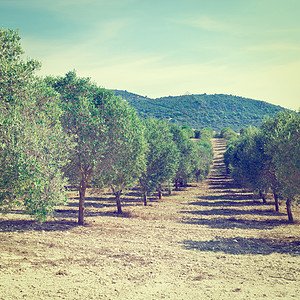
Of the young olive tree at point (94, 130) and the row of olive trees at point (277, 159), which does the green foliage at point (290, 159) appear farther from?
the young olive tree at point (94, 130)

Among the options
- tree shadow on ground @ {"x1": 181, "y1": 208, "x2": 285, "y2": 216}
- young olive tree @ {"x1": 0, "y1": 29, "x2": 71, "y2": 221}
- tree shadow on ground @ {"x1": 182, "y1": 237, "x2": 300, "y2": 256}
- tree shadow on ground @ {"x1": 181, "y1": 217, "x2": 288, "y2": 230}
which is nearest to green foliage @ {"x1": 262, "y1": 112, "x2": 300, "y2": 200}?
tree shadow on ground @ {"x1": 182, "y1": 237, "x2": 300, "y2": 256}

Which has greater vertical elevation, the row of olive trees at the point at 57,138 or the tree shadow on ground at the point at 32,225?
the row of olive trees at the point at 57,138

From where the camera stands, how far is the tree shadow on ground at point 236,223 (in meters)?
30.8

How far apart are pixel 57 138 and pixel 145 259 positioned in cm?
957

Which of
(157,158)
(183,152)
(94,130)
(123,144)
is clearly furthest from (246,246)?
(183,152)

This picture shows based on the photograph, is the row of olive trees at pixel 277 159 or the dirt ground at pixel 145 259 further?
the row of olive trees at pixel 277 159

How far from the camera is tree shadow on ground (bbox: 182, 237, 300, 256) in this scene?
20.8m

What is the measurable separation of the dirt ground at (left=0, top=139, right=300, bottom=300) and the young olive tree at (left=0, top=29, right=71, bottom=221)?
11.5ft

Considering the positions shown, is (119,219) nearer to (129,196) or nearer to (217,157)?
(129,196)

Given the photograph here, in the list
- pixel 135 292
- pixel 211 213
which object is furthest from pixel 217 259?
pixel 211 213

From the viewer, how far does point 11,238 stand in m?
19.9

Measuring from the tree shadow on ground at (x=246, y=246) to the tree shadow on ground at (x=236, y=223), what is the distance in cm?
595

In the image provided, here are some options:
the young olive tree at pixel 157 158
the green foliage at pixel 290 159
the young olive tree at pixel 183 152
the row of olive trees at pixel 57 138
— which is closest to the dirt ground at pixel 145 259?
the row of olive trees at pixel 57 138

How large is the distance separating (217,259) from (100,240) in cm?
896
